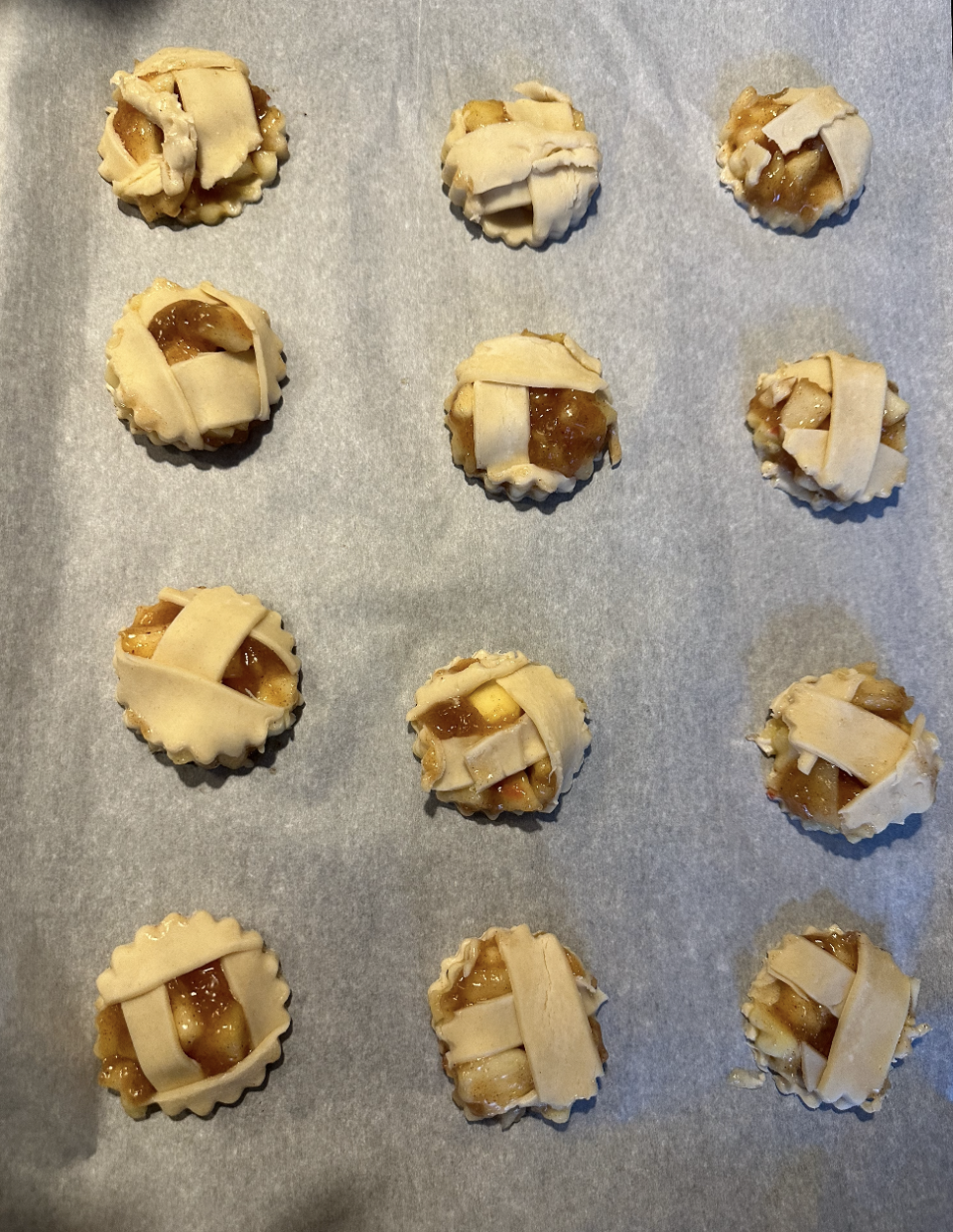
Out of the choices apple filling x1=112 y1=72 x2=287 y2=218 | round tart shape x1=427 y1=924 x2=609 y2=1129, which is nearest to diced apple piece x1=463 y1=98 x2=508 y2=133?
apple filling x1=112 y1=72 x2=287 y2=218

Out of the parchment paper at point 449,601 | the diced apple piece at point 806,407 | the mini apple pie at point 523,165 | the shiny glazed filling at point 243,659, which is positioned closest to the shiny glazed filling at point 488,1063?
the parchment paper at point 449,601

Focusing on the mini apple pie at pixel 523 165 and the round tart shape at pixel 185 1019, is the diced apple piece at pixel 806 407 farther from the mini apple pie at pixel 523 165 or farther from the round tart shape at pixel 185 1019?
the round tart shape at pixel 185 1019

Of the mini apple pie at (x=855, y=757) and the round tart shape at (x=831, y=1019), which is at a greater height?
the mini apple pie at (x=855, y=757)

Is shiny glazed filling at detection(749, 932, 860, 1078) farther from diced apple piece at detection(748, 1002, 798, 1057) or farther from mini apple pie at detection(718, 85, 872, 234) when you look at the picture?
mini apple pie at detection(718, 85, 872, 234)

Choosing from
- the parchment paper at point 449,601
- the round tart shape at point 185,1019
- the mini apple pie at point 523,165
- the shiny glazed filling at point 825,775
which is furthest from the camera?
the mini apple pie at point 523,165

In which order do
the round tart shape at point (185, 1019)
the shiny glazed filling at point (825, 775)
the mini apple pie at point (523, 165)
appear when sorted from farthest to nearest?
the mini apple pie at point (523, 165) < the shiny glazed filling at point (825, 775) < the round tart shape at point (185, 1019)

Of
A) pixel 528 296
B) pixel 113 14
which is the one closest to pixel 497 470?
pixel 528 296
